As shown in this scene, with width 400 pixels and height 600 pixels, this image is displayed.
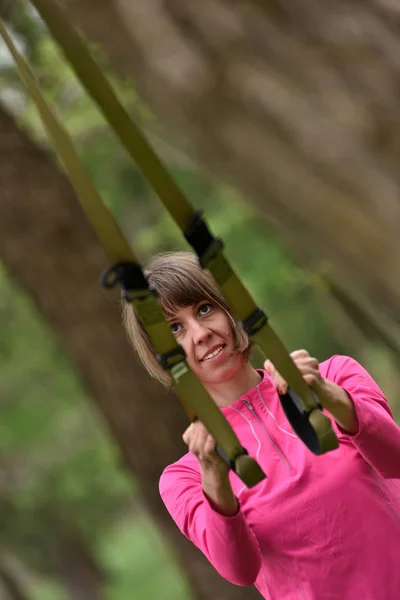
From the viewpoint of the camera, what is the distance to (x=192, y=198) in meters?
6.61

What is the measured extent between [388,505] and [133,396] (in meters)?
2.49

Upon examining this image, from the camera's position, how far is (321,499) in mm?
1483

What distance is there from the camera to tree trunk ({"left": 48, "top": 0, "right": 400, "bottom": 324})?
1.22 meters

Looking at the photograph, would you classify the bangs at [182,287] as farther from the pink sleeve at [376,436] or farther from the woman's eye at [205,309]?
the pink sleeve at [376,436]

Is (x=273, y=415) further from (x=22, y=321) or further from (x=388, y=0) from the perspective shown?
(x=22, y=321)

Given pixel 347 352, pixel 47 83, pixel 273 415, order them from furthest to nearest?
pixel 347 352
pixel 47 83
pixel 273 415

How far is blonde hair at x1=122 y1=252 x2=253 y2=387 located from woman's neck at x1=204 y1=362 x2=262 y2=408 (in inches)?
1.8

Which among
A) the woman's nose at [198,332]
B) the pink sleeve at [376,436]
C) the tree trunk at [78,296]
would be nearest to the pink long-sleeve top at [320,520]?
the pink sleeve at [376,436]

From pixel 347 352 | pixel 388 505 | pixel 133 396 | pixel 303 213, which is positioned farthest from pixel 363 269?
pixel 347 352

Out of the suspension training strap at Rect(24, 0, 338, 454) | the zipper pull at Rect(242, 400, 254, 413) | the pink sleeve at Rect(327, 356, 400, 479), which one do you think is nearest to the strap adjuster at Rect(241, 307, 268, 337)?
the suspension training strap at Rect(24, 0, 338, 454)

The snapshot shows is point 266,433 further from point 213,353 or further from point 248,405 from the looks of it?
point 213,353

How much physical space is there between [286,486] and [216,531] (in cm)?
17

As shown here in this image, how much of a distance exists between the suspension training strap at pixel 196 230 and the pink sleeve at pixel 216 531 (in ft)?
0.69

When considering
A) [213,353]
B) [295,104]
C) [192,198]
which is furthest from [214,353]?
[192,198]
